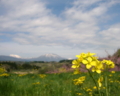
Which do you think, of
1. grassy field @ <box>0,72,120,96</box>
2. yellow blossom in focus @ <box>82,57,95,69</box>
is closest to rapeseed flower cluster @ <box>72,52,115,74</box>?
yellow blossom in focus @ <box>82,57,95,69</box>

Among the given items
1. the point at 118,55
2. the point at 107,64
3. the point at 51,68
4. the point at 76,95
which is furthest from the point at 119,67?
the point at 107,64

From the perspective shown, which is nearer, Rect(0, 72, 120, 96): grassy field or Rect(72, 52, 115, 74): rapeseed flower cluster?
Rect(72, 52, 115, 74): rapeseed flower cluster

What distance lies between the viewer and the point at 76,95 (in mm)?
3527

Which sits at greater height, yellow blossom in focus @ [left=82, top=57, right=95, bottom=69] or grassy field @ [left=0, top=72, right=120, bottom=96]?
yellow blossom in focus @ [left=82, top=57, right=95, bottom=69]

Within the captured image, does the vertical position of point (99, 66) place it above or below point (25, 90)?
above

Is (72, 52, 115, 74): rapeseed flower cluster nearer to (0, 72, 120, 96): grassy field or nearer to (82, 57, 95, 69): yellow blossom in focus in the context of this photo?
(82, 57, 95, 69): yellow blossom in focus

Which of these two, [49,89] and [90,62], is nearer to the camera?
[90,62]

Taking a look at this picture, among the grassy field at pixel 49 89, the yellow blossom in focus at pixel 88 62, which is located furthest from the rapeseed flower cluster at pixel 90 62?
the grassy field at pixel 49 89

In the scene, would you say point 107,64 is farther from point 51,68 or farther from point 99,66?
point 51,68

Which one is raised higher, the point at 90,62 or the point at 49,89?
the point at 90,62

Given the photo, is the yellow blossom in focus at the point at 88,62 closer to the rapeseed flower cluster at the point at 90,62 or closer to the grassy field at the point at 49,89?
the rapeseed flower cluster at the point at 90,62

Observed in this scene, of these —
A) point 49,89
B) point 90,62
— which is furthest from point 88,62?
point 49,89

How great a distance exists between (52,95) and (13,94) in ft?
3.16

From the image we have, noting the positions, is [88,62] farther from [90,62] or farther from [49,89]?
[49,89]
